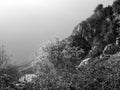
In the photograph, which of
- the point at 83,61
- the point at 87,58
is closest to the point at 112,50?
the point at 87,58

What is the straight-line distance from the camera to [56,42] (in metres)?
52.4

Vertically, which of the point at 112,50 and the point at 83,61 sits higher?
the point at 112,50

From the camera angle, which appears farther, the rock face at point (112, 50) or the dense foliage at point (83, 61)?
the rock face at point (112, 50)

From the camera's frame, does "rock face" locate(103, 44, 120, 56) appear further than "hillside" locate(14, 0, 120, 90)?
Yes

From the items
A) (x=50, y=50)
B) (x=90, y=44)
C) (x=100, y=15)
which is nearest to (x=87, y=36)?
(x=90, y=44)

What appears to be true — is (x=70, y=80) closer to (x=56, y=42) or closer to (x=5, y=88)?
(x=5, y=88)

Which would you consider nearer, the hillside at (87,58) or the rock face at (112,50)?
the hillside at (87,58)

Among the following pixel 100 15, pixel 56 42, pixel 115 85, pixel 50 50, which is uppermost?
pixel 100 15

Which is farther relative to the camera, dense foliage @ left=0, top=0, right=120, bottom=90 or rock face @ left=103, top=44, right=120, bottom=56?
rock face @ left=103, top=44, right=120, bottom=56

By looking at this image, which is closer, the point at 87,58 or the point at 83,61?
the point at 83,61

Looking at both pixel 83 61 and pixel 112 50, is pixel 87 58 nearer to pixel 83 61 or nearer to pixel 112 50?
pixel 112 50

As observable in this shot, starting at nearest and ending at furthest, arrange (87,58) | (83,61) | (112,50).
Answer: (83,61), (112,50), (87,58)

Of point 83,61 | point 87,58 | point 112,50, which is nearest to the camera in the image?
point 83,61

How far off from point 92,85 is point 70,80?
141 centimetres
